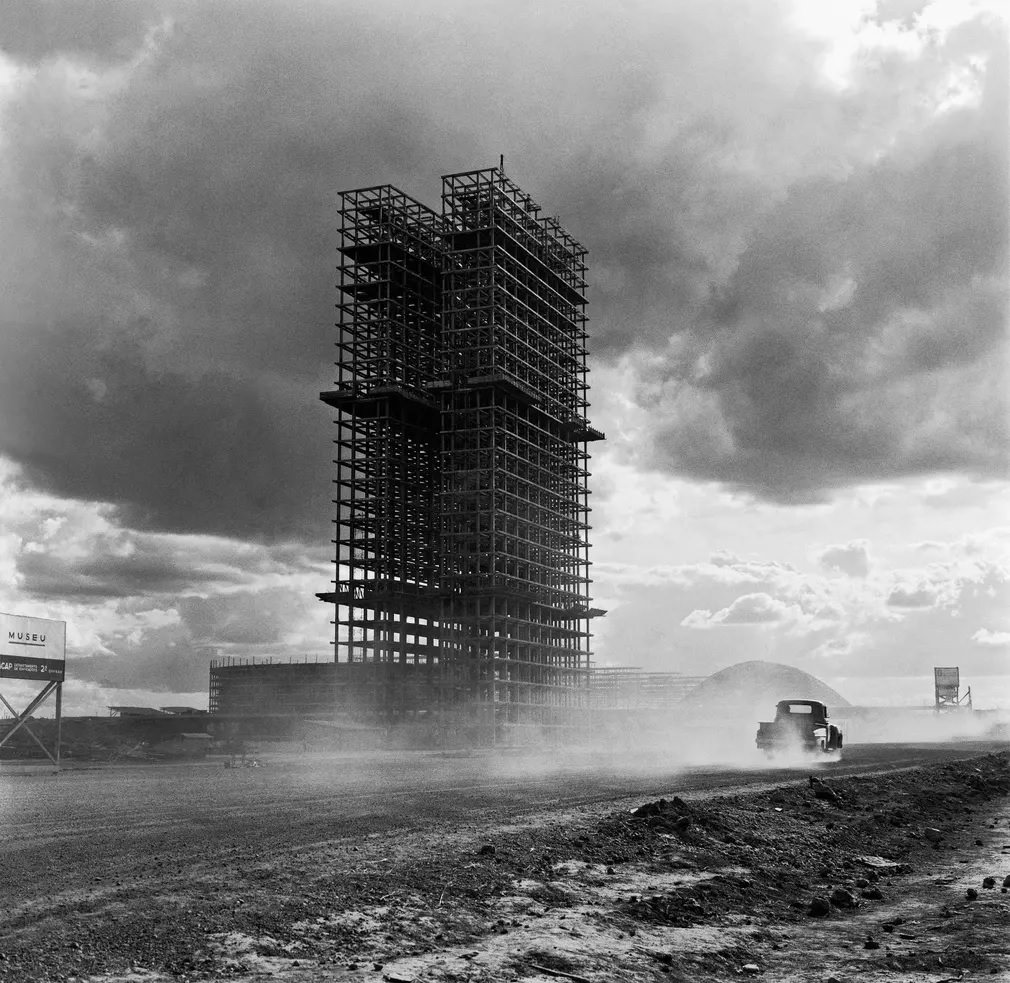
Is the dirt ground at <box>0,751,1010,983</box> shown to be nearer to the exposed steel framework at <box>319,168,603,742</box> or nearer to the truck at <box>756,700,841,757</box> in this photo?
the truck at <box>756,700,841,757</box>

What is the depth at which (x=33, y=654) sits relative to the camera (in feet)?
174

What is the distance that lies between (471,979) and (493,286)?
118m

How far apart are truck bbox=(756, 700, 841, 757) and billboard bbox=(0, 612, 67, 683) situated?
3321 cm

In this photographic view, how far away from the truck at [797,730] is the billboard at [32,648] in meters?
33.2

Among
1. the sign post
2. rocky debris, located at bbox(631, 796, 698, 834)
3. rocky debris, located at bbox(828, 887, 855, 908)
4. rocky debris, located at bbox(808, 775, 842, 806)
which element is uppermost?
the sign post

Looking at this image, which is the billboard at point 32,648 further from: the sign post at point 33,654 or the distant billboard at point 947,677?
the distant billboard at point 947,677

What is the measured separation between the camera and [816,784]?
34.4 metres

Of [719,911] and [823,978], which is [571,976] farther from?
[719,911]

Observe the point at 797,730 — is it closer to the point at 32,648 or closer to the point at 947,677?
the point at 32,648

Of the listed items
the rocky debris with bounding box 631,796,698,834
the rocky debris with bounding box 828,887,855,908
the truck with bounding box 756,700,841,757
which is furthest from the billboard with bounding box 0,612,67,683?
the rocky debris with bounding box 828,887,855,908

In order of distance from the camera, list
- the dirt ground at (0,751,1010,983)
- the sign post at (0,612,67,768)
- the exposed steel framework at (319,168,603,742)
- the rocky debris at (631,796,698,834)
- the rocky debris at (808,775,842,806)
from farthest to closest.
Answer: the exposed steel framework at (319,168,603,742), the sign post at (0,612,67,768), the rocky debris at (808,775,842,806), the rocky debris at (631,796,698,834), the dirt ground at (0,751,1010,983)

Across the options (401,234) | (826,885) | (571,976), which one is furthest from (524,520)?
(571,976)

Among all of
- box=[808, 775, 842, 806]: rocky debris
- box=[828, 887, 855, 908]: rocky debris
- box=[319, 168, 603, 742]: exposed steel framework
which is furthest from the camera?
box=[319, 168, 603, 742]: exposed steel framework

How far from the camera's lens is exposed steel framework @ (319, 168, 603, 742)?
12594cm
